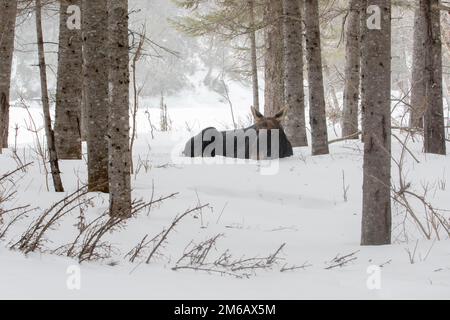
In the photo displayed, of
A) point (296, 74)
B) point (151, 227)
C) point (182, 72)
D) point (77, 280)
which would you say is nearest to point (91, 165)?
point (151, 227)

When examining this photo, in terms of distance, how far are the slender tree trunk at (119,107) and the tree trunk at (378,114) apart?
7.80ft

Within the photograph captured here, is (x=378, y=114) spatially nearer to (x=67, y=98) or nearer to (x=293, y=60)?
(x=293, y=60)

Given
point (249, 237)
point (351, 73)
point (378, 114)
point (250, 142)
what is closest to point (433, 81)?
point (250, 142)

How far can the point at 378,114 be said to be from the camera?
464cm

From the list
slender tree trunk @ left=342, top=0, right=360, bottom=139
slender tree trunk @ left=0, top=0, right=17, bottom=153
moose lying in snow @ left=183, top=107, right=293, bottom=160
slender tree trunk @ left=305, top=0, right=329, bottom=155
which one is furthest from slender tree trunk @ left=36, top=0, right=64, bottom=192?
slender tree trunk @ left=342, top=0, right=360, bottom=139

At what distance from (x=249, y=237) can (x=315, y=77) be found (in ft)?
14.4

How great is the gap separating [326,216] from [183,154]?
4568mm

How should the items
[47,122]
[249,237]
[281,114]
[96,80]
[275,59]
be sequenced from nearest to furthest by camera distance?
[249,237] < [47,122] < [96,80] < [281,114] < [275,59]

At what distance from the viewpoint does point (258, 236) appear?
17.4ft

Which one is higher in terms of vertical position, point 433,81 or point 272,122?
point 433,81

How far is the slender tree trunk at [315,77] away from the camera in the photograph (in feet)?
28.7

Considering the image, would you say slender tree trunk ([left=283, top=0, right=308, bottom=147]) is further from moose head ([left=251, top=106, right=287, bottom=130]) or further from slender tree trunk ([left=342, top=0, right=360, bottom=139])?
slender tree trunk ([left=342, top=0, right=360, bottom=139])

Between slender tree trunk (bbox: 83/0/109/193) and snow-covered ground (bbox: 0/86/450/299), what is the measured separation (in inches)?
18.7
